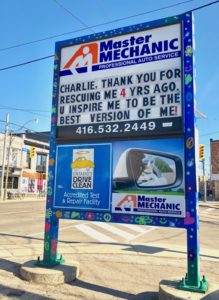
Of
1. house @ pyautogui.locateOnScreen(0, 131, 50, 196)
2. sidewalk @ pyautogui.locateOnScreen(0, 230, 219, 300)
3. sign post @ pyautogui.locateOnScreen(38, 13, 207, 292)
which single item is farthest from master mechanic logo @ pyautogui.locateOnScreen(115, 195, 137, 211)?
house @ pyautogui.locateOnScreen(0, 131, 50, 196)

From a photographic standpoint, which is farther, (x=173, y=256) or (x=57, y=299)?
(x=173, y=256)

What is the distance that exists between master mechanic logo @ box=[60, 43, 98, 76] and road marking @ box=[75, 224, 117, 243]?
600 cm

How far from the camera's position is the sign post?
5.63m

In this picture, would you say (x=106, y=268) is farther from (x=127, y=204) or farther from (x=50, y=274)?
(x=127, y=204)

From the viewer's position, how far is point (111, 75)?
6539mm

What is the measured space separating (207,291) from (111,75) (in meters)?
Answer: 4.03

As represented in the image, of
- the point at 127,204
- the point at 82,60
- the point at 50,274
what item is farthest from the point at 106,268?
the point at 82,60

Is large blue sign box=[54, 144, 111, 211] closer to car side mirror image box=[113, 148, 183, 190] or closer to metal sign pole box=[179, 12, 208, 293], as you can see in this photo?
car side mirror image box=[113, 148, 183, 190]

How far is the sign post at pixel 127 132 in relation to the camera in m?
5.63

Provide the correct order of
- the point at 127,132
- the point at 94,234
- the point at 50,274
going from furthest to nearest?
the point at 94,234 < the point at 127,132 < the point at 50,274

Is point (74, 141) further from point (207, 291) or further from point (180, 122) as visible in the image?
point (207, 291)

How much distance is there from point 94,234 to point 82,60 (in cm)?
724

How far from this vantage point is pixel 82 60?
6945 millimetres

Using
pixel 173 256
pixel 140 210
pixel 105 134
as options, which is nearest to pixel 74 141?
pixel 105 134
